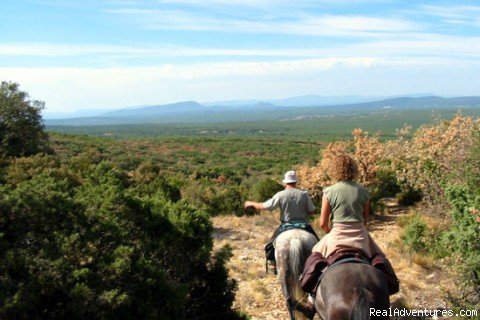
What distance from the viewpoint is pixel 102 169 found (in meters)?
11.9

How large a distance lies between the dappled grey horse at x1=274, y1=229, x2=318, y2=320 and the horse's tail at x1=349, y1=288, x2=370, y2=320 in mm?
1991

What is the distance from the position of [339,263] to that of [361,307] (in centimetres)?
77

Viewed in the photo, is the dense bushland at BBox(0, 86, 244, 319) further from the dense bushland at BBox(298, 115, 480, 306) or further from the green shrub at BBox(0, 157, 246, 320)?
the dense bushland at BBox(298, 115, 480, 306)

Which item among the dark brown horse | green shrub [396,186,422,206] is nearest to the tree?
green shrub [396,186,422,206]

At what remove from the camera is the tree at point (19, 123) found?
85.5 ft

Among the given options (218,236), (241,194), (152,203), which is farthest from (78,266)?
(241,194)

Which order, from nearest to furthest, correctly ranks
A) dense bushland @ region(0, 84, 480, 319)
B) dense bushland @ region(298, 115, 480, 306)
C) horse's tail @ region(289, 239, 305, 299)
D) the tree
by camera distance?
dense bushland @ region(0, 84, 480, 319) < horse's tail @ region(289, 239, 305, 299) < dense bushland @ region(298, 115, 480, 306) < the tree

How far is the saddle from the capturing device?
5492 mm

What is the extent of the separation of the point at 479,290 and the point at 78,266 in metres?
5.87

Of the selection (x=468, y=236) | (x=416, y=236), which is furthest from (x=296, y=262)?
(x=416, y=236)

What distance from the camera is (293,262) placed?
6797 millimetres

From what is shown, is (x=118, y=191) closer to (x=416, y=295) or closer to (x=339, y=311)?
(x=339, y=311)

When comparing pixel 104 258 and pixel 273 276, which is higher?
pixel 104 258

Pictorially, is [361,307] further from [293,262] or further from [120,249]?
[120,249]
